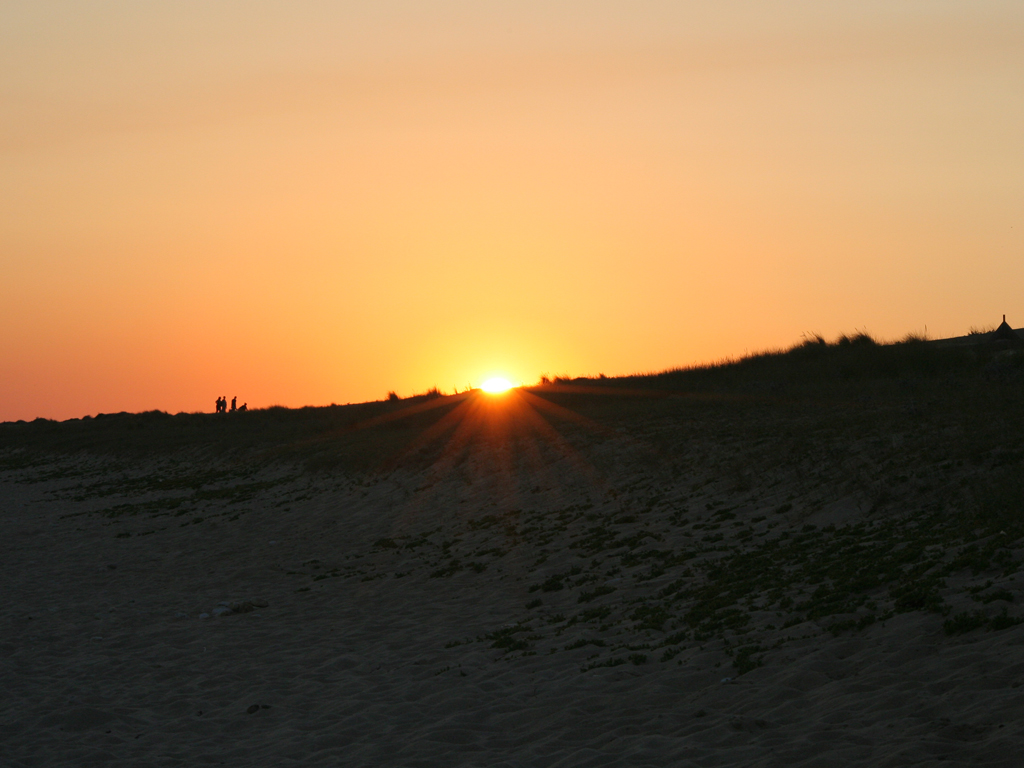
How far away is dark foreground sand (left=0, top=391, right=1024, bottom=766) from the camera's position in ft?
25.6

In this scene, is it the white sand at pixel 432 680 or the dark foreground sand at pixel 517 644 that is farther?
the dark foreground sand at pixel 517 644

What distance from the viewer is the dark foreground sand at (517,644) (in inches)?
307

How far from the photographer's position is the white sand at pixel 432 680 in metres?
7.47

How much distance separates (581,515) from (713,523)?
392 centimetres

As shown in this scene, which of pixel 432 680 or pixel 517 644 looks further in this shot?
pixel 517 644

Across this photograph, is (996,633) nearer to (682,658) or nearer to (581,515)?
(682,658)

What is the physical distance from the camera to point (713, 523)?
1609 cm

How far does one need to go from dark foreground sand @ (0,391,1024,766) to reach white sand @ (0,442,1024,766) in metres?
0.04

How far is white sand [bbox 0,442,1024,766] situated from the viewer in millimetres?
7469

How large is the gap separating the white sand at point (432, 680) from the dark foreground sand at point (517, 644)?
0.04m

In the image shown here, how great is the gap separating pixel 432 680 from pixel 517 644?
1.49 metres

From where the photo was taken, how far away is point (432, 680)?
10594 millimetres

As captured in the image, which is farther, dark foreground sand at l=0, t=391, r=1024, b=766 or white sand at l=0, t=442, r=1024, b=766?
dark foreground sand at l=0, t=391, r=1024, b=766

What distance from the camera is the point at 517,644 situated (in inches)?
459
